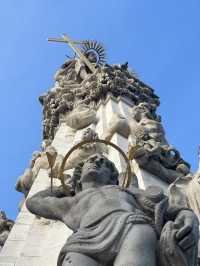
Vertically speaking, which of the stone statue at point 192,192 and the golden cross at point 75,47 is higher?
the golden cross at point 75,47

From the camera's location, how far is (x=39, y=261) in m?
6.29

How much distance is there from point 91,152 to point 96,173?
11.7 feet

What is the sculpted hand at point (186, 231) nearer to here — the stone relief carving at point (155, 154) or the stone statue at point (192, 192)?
the stone statue at point (192, 192)

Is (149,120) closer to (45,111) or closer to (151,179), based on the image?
(151,179)

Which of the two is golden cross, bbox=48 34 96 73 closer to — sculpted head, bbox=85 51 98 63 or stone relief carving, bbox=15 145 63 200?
sculpted head, bbox=85 51 98 63

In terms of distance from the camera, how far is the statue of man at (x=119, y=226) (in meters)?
4.07

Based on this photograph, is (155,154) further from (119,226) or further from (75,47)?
(75,47)

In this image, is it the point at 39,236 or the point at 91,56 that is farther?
the point at 91,56

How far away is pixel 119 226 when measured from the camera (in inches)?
164

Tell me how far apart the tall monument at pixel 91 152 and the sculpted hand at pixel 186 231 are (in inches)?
1.7

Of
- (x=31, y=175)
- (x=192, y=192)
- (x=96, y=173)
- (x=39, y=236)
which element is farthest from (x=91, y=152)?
(x=96, y=173)

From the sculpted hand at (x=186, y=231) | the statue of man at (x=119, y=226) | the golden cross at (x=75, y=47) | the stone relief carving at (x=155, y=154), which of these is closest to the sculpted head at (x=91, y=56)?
the golden cross at (x=75, y=47)

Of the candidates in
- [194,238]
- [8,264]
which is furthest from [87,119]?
[194,238]

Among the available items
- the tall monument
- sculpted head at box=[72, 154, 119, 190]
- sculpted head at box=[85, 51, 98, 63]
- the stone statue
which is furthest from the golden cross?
sculpted head at box=[72, 154, 119, 190]
